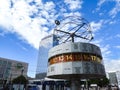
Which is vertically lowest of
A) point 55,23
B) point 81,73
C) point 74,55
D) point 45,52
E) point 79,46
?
point 81,73

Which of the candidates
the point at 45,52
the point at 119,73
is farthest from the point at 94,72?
the point at 119,73

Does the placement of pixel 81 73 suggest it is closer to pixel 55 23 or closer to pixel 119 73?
pixel 55 23

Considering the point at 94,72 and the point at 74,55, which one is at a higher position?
the point at 74,55

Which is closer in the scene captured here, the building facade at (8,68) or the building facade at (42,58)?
the building facade at (8,68)

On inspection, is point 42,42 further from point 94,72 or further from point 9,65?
point 94,72

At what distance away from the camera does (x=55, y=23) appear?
33250 millimetres

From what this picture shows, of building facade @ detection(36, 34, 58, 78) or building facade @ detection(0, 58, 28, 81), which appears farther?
building facade @ detection(36, 34, 58, 78)

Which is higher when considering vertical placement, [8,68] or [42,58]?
[42,58]

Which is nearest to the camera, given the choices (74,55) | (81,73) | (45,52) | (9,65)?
(81,73)

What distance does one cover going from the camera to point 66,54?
2859 centimetres

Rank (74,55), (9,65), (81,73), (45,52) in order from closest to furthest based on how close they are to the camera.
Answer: (81,73) < (74,55) < (9,65) < (45,52)

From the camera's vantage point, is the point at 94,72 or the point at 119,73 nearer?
the point at 94,72

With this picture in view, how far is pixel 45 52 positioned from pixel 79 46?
137337mm

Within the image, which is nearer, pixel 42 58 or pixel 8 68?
pixel 8 68
